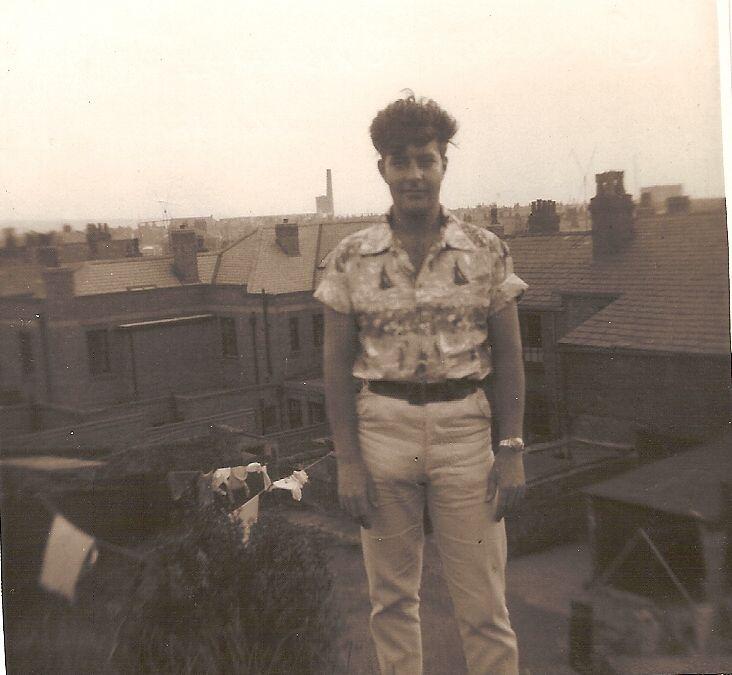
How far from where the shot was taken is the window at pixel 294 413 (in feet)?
14.0

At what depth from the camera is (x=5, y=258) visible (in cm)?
413

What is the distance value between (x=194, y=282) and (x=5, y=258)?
934 millimetres

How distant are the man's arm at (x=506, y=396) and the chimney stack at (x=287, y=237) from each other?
3.61 feet

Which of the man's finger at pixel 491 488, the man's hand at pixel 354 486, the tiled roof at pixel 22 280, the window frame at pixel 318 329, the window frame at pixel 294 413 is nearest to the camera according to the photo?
the man's hand at pixel 354 486

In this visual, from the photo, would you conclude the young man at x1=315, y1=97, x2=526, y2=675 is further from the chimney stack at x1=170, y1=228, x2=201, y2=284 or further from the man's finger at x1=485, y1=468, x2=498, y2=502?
the chimney stack at x1=170, y1=228, x2=201, y2=284

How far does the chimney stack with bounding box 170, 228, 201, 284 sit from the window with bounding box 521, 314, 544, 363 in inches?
67.4

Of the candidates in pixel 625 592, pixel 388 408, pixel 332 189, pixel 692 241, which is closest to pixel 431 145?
pixel 332 189

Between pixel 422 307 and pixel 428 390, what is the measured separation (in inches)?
15.4

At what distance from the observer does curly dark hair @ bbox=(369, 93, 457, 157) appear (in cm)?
393

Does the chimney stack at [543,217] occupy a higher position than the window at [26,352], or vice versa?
the chimney stack at [543,217]

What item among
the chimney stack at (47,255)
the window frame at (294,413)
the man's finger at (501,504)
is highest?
A: the chimney stack at (47,255)

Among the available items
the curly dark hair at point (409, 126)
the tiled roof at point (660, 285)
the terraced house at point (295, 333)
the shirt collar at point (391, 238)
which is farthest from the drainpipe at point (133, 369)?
the tiled roof at point (660, 285)

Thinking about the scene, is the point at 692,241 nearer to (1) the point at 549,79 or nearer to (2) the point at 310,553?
(1) the point at 549,79

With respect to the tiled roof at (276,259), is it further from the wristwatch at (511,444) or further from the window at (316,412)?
the wristwatch at (511,444)
